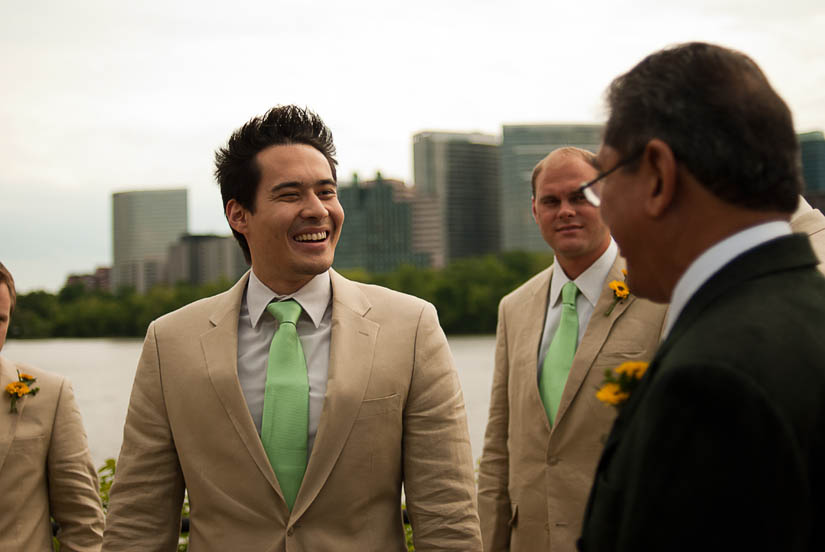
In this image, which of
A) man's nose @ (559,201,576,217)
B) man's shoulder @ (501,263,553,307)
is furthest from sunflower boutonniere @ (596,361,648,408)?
man's shoulder @ (501,263,553,307)

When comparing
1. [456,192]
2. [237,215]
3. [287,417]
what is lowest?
[287,417]

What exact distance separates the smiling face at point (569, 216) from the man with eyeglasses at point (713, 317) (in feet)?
6.67

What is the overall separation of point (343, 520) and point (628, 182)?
167 cm

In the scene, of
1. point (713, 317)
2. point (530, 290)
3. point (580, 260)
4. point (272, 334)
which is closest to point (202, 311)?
point (272, 334)

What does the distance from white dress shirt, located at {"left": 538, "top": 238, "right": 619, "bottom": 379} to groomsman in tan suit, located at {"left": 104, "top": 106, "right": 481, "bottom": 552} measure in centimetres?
83

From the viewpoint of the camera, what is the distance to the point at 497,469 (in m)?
3.86

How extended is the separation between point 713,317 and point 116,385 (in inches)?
1687

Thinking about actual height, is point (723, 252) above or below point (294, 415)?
above

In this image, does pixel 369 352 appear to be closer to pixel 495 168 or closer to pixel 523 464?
pixel 523 464

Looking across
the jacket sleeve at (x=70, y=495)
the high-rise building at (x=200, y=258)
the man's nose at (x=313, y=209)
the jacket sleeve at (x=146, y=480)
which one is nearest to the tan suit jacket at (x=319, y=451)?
the jacket sleeve at (x=146, y=480)

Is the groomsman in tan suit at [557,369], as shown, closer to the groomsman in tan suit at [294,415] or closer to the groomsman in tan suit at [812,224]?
the groomsman in tan suit at [294,415]

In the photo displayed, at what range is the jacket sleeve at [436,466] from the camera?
2.83 m

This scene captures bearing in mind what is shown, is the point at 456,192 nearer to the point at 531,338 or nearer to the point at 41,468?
the point at 531,338

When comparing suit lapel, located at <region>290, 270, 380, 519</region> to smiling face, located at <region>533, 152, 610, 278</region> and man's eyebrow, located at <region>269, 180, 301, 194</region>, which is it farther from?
smiling face, located at <region>533, 152, 610, 278</region>
